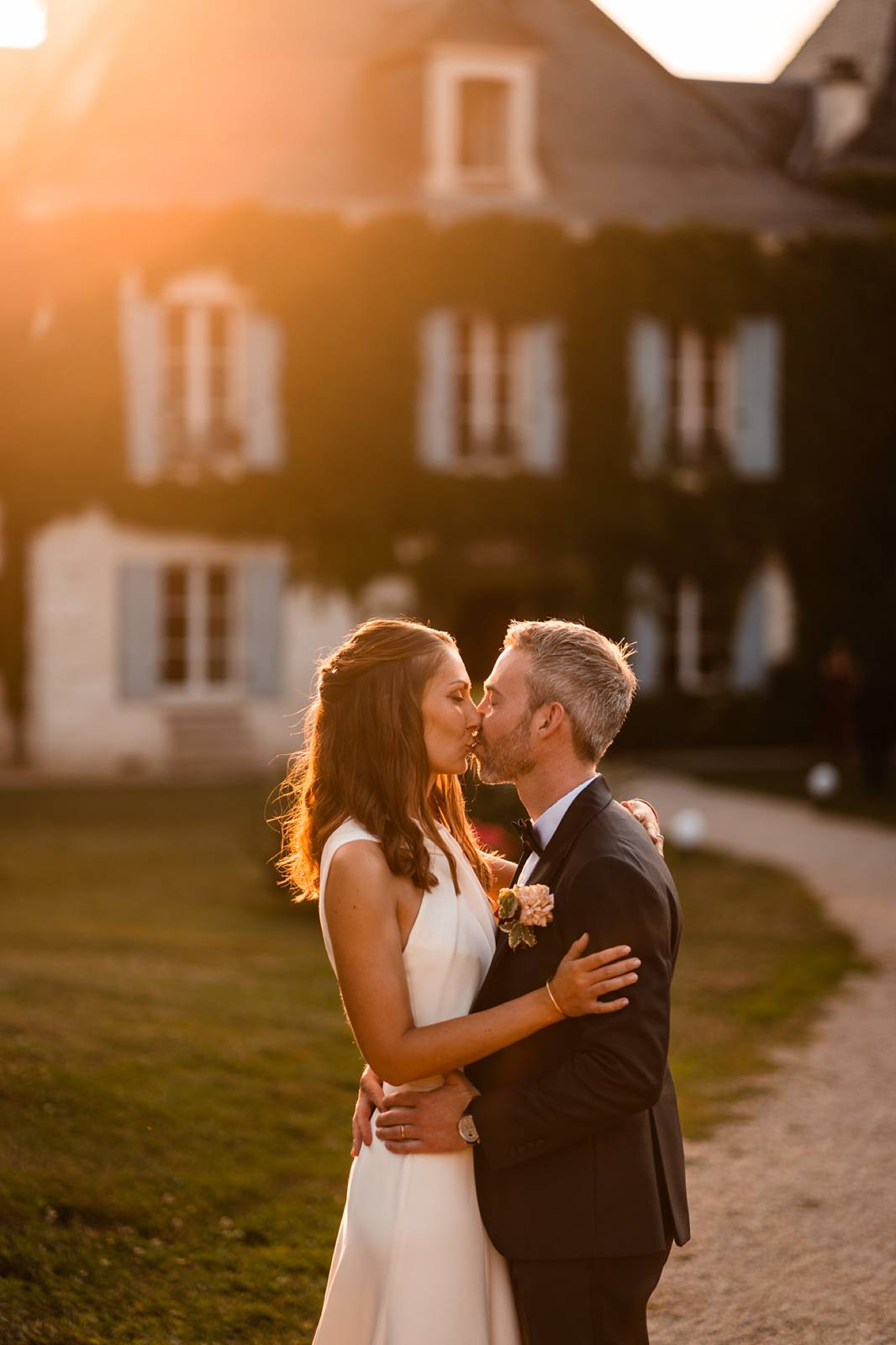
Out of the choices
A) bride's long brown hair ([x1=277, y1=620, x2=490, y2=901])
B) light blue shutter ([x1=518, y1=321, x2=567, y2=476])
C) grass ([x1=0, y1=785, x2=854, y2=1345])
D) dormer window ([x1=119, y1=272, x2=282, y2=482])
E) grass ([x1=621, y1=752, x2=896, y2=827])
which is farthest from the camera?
light blue shutter ([x1=518, y1=321, x2=567, y2=476])

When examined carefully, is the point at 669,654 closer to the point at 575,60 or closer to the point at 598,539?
the point at 598,539

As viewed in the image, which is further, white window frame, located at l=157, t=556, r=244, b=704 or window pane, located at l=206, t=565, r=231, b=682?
window pane, located at l=206, t=565, r=231, b=682

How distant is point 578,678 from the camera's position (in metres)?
3.04

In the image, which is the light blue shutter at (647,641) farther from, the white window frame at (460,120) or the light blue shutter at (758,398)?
the white window frame at (460,120)

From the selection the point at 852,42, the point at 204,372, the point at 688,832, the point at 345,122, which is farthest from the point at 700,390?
the point at 688,832

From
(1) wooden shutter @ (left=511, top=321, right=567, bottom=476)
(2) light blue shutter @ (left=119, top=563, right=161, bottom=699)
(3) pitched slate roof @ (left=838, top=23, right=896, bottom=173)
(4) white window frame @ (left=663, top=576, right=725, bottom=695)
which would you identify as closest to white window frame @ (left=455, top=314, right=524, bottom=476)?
(1) wooden shutter @ (left=511, top=321, right=567, bottom=476)

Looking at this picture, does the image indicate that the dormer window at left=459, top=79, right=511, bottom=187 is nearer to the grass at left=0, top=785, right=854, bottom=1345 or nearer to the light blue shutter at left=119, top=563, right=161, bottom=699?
the light blue shutter at left=119, top=563, right=161, bottom=699

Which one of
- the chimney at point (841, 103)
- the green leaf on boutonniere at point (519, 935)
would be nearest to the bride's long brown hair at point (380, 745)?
the green leaf on boutonniere at point (519, 935)

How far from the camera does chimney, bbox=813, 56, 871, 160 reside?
79.8ft

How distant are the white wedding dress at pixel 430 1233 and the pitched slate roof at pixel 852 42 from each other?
24.1 m

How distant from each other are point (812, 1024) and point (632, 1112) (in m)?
5.55

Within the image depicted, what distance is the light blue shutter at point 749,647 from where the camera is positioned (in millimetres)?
23188

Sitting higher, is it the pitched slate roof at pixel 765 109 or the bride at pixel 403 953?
the pitched slate roof at pixel 765 109

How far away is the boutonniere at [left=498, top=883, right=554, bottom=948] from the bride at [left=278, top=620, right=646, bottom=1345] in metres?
0.13
